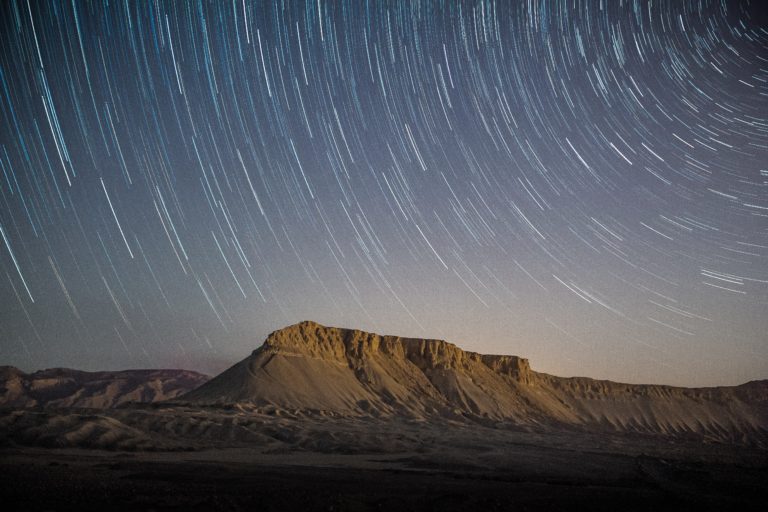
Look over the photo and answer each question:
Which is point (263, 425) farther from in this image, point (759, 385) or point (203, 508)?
point (759, 385)

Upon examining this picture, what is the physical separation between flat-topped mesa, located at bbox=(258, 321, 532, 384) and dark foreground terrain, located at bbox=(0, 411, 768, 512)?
58279 millimetres

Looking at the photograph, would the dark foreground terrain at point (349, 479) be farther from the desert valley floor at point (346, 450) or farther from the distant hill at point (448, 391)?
the distant hill at point (448, 391)

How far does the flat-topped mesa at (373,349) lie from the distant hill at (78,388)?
59.2 metres

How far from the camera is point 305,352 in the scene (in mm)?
109062

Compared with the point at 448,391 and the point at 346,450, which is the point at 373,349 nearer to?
the point at 448,391

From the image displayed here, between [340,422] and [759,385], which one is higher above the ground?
[759,385]

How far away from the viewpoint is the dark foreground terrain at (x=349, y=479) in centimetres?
2161

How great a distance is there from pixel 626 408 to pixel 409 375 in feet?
223

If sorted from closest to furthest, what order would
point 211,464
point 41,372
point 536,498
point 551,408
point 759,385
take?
point 536,498, point 211,464, point 551,408, point 759,385, point 41,372

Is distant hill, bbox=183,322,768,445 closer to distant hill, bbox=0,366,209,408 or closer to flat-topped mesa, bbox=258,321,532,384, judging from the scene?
flat-topped mesa, bbox=258,321,532,384

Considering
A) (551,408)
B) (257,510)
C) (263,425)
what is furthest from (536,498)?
(551,408)

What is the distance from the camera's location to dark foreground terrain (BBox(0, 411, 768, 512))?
851 inches

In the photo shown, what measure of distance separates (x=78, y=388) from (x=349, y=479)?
17116 cm

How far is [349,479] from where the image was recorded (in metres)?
29.9
